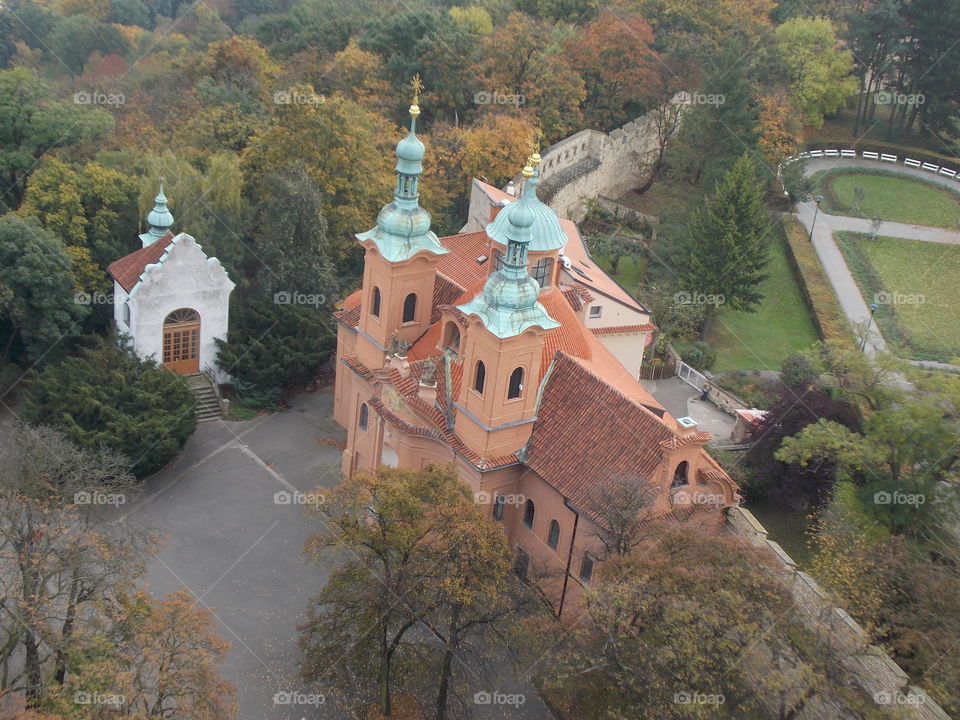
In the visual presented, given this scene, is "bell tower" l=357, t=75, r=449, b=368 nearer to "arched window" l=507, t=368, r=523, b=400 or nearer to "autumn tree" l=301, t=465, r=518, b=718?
"arched window" l=507, t=368, r=523, b=400

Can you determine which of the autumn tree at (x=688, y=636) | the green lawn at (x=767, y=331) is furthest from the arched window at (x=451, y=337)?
the green lawn at (x=767, y=331)

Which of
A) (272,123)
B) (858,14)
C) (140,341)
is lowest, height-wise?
(140,341)

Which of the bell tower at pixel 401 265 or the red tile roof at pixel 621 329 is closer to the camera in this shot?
the bell tower at pixel 401 265

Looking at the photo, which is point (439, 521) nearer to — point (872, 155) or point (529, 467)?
point (529, 467)

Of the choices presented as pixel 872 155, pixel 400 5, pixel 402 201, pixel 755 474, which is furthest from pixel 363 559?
pixel 872 155

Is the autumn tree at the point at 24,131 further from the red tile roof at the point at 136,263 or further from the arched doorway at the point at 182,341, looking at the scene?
the arched doorway at the point at 182,341

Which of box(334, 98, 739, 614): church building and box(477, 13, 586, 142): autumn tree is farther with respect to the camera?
box(477, 13, 586, 142): autumn tree

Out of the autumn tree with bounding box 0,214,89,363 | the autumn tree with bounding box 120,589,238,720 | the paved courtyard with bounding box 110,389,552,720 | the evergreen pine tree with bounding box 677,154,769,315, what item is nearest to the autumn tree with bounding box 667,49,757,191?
the evergreen pine tree with bounding box 677,154,769,315
